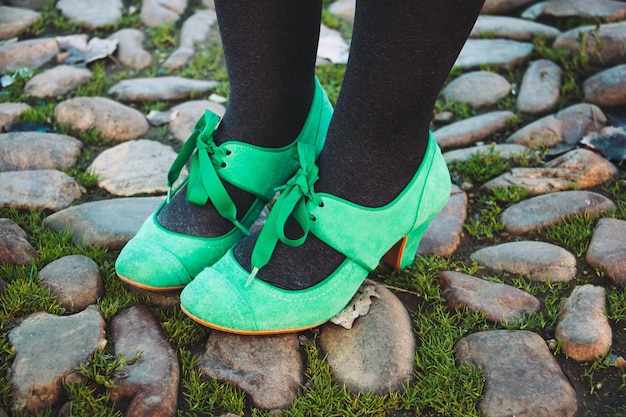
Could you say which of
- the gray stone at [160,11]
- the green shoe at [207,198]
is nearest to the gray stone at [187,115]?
the green shoe at [207,198]

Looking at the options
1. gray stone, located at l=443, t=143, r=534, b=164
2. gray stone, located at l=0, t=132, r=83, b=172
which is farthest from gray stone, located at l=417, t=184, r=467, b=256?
gray stone, located at l=0, t=132, r=83, b=172

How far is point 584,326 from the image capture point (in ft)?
4.49

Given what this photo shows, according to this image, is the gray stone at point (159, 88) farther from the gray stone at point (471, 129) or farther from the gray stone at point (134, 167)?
the gray stone at point (471, 129)

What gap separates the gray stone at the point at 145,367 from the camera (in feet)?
3.97

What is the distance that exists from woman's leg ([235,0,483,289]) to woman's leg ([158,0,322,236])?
0.15m

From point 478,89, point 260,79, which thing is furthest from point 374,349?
point 478,89

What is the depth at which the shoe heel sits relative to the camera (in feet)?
4.85

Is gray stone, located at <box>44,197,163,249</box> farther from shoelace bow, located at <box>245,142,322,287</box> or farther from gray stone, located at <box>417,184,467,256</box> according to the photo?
gray stone, located at <box>417,184,467,256</box>

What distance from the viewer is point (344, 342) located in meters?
1.37

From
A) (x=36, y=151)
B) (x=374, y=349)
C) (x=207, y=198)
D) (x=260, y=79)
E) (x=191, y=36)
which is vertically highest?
(x=260, y=79)

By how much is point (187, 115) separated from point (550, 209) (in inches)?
49.9

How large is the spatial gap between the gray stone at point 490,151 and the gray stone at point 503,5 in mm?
1222

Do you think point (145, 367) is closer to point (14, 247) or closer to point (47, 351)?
point (47, 351)

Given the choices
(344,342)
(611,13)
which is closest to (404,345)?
(344,342)
